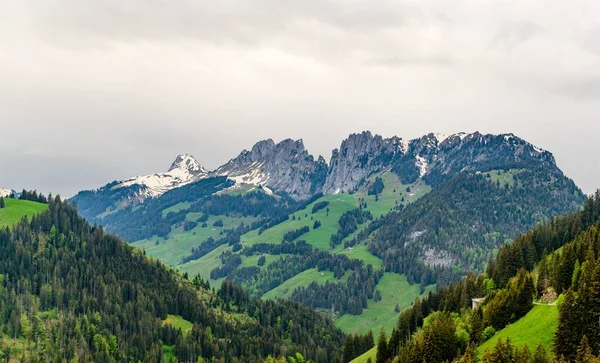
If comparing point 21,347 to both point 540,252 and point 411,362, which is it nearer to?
point 411,362

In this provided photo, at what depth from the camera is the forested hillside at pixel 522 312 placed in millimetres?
107250

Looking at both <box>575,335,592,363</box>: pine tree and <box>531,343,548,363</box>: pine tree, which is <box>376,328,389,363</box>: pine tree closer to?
<box>531,343,548,363</box>: pine tree

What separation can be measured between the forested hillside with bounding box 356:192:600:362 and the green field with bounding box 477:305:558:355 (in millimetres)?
201

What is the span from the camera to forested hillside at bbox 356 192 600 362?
352 ft

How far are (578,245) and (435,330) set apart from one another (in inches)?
1708

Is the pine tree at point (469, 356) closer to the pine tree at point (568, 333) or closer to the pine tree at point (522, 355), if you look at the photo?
the pine tree at point (522, 355)

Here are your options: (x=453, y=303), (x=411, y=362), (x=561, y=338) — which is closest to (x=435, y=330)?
(x=411, y=362)

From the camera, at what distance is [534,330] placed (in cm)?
12119

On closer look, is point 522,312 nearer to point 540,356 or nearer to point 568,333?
point 568,333

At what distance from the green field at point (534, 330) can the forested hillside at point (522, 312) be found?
20 centimetres

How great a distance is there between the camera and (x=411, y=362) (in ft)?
435

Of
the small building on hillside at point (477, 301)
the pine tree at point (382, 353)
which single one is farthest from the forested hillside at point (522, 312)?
the small building on hillside at point (477, 301)

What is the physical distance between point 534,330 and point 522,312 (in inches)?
524

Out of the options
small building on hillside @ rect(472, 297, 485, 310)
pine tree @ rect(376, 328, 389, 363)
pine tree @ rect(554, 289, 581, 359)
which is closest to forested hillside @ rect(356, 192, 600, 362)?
pine tree @ rect(554, 289, 581, 359)
